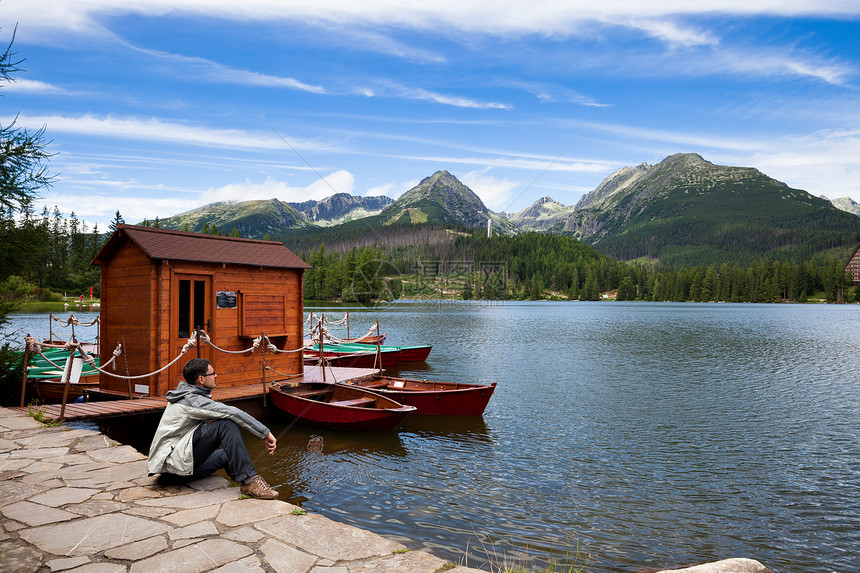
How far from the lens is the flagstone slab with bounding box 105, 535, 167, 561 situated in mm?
5336

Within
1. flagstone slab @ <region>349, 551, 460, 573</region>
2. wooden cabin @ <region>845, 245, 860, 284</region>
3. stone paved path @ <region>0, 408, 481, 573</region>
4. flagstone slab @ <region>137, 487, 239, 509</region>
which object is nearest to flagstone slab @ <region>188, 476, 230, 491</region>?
stone paved path @ <region>0, 408, 481, 573</region>

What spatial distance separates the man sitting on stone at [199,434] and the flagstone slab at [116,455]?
2045 millimetres

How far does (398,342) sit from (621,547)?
38.8m

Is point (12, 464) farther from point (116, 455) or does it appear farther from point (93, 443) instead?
point (93, 443)

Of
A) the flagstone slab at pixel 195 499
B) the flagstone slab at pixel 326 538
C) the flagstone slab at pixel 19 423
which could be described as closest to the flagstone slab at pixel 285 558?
the flagstone slab at pixel 326 538

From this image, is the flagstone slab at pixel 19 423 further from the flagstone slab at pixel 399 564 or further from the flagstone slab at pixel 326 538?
the flagstone slab at pixel 399 564

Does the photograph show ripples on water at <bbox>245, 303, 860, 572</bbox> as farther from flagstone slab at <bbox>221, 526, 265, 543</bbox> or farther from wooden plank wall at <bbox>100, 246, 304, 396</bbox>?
flagstone slab at <bbox>221, 526, 265, 543</bbox>

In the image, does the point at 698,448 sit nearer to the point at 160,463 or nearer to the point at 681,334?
the point at 160,463

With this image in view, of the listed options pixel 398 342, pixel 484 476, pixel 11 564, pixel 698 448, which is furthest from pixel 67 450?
pixel 398 342

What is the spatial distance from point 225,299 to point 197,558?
39.5 ft

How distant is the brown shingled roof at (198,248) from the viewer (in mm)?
14930

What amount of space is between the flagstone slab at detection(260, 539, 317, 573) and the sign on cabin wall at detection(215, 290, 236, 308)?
1164 centimetres

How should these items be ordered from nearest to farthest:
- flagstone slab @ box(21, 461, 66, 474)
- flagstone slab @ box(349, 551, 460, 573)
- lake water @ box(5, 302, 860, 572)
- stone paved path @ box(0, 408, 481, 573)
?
stone paved path @ box(0, 408, 481, 573), flagstone slab @ box(349, 551, 460, 573), flagstone slab @ box(21, 461, 66, 474), lake water @ box(5, 302, 860, 572)

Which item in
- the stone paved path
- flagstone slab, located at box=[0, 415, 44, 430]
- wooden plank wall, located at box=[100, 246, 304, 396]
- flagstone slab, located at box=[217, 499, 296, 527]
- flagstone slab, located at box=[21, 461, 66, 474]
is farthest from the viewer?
wooden plank wall, located at box=[100, 246, 304, 396]
